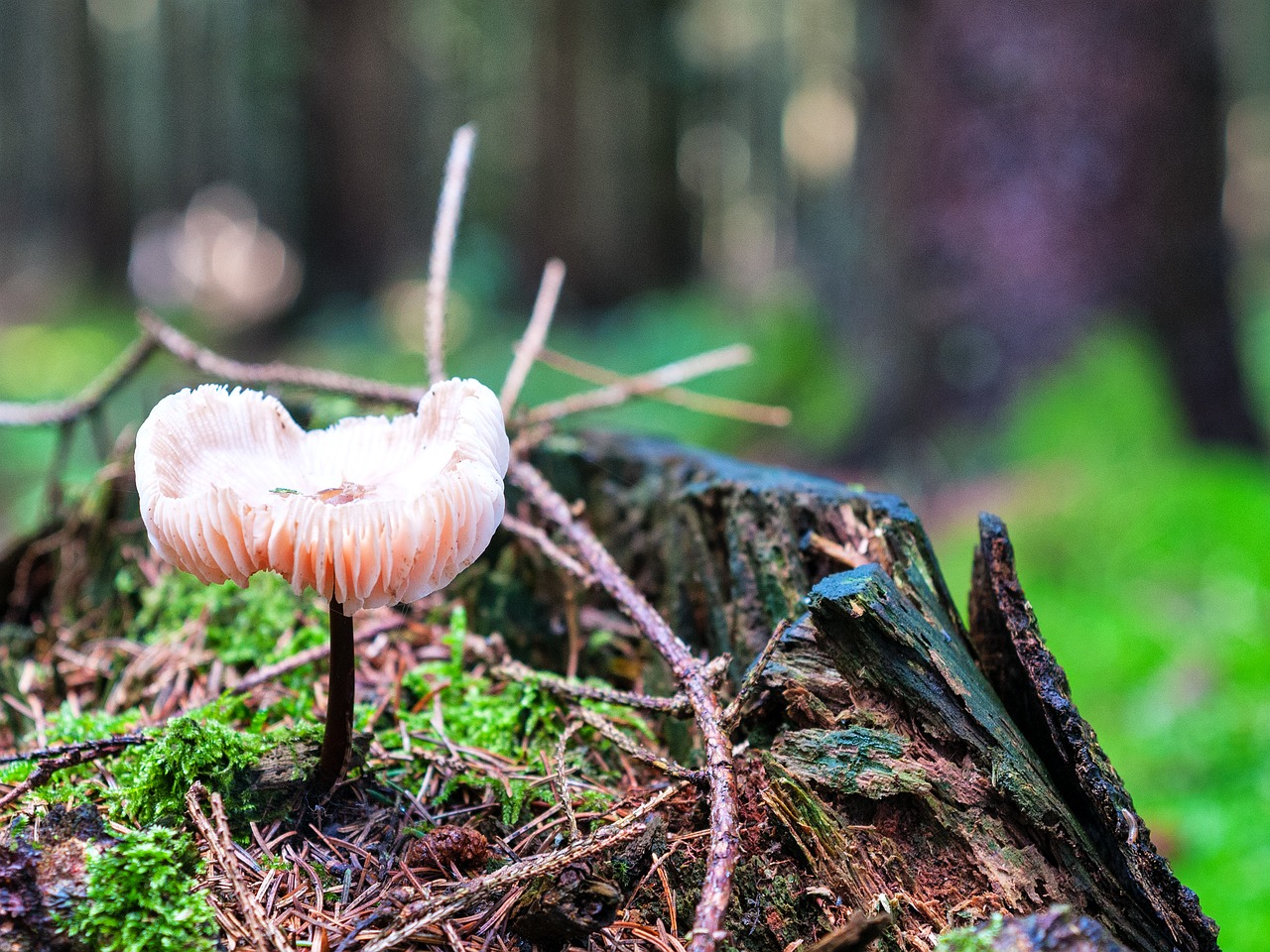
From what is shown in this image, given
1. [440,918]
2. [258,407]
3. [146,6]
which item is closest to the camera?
[440,918]

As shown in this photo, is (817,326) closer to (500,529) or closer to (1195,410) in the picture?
(1195,410)

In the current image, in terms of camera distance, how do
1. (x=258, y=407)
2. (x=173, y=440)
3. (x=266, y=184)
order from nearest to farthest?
(x=173, y=440)
(x=258, y=407)
(x=266, y=184)

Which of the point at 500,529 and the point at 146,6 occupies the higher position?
the point at 146,6

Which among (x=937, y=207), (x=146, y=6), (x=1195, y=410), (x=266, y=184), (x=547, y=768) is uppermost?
(x=146, y=6)

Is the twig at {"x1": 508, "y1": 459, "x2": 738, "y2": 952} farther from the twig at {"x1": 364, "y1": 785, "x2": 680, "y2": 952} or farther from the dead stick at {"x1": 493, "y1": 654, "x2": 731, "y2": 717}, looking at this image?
the twig at {"x1": 364, "y1": 785, "x2": 680, "y2": 952}

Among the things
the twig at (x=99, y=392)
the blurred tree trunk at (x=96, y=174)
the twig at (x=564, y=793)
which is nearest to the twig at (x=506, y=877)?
the twig at (x=564, y=793)

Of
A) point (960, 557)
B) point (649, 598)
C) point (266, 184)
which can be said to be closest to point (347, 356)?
point (960, 557)

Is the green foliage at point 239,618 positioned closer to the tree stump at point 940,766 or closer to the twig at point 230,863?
the twig at point 230,863

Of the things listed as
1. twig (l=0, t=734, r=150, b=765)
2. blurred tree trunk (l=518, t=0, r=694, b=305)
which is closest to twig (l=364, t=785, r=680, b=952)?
twig (l=0, t=734, r=150, b=765)
